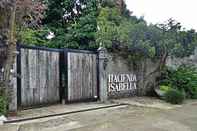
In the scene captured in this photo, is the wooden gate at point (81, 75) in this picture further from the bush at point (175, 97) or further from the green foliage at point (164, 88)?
the green foliage at point (164, 88)

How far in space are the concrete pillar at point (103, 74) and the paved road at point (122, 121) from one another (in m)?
1.25

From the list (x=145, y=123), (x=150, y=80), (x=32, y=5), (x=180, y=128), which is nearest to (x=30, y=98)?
(x=32, y=5)

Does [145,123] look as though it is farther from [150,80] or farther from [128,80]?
[150,80]

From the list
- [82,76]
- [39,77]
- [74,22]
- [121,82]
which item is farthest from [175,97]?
[74,22]

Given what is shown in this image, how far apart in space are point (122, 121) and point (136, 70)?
4.82 meters

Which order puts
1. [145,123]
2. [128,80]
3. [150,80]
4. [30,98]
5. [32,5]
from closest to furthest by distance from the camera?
1. [145,123]
2. [32,5]
3. [30,98]
4. [128,80]
5. [150,80]

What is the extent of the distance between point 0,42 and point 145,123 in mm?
4008

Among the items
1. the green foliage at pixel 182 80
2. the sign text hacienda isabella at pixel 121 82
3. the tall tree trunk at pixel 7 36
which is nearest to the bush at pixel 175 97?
the green foliage at pixel 182 80

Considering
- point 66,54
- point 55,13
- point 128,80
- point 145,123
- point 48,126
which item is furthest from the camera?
point 55,13

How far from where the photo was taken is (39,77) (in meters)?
7.41

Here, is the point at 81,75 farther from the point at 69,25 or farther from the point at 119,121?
the point at 69,25

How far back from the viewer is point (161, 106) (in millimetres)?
Answer: 8461

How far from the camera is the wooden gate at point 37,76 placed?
22.7 feet

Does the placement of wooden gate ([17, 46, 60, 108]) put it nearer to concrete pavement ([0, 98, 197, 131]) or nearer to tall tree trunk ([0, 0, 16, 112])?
tall tree trunk ([0, 0, 16, 112])
